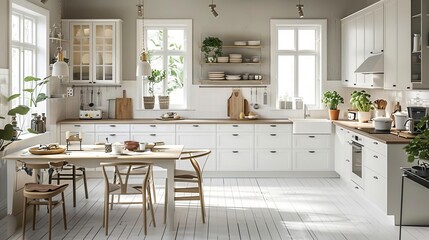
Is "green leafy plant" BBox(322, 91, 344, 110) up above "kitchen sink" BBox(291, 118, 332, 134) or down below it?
above

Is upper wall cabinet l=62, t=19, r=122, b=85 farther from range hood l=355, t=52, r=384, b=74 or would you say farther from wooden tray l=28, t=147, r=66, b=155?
range hood l=355, t=52, r=384, b=74

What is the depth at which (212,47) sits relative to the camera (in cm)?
952

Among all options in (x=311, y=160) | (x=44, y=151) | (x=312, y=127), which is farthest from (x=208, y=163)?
(x=44, y=151)

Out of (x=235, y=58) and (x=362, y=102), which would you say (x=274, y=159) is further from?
(x=235, y=58)

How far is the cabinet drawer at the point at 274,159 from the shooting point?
9188 millimetres

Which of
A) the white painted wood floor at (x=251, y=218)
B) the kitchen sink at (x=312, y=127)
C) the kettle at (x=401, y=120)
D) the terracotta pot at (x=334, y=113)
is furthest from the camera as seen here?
the terracotta pot at (x=334, y=113)

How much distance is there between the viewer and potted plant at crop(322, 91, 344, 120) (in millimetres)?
9406

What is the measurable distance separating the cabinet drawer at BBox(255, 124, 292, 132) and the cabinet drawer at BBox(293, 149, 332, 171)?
0.40 m

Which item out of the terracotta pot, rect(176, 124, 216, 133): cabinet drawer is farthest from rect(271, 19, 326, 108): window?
rect(176, 124, 216, 133): cabinet drawer

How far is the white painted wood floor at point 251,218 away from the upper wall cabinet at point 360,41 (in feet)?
5.68

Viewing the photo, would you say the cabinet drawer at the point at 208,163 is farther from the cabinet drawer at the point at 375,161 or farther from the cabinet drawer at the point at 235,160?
the cabinet drawer at the point at 375,161

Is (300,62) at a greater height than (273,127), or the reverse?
(300,62)

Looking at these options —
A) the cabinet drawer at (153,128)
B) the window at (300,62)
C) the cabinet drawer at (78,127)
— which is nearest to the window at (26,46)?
the cabinet drawer at (78,127)

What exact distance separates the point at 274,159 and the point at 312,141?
682mm
